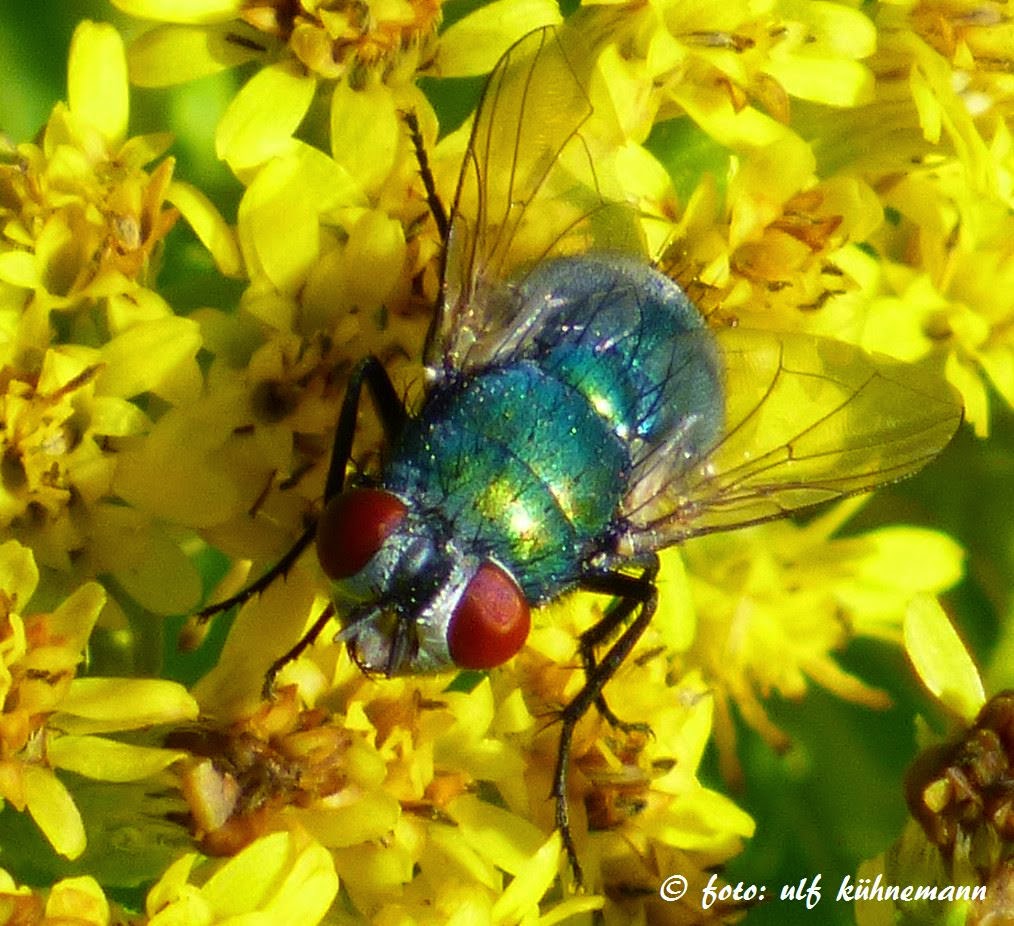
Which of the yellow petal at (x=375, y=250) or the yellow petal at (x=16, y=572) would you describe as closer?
the yellow petal at (x=16, y=572)

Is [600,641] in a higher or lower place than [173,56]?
lower

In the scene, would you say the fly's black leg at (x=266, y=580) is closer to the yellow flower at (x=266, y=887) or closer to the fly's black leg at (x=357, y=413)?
the fly's black leg at (x=357, y=413)

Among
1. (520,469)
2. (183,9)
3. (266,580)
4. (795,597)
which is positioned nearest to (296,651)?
(266,580)

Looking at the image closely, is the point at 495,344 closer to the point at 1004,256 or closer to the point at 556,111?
the point at 556,111

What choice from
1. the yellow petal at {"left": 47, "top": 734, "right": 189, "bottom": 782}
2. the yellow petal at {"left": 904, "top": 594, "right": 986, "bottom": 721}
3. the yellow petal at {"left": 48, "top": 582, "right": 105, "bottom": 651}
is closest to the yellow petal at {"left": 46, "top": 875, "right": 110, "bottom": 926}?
the yellow petal at {"left": 47, "top": 734, "right": 189, "bottom": 782}

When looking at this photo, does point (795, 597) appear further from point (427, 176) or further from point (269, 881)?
point (269, 881)

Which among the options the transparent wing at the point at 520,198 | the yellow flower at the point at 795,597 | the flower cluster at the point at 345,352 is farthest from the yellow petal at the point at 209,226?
the yellow flower at the point at 795,597
